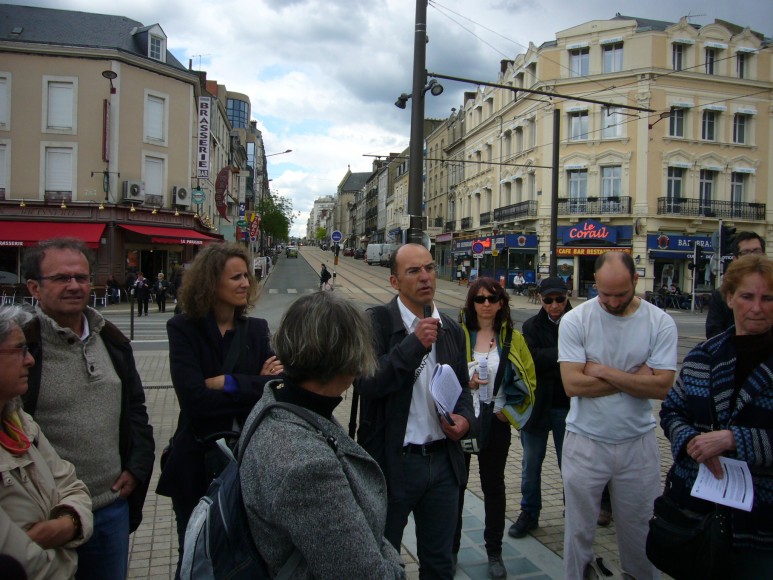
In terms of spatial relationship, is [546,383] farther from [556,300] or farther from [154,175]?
[154,175]

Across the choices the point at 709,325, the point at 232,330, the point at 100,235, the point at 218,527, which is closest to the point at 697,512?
the point at 709,325

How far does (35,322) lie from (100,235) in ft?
82.1

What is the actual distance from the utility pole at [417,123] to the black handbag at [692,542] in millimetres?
6212

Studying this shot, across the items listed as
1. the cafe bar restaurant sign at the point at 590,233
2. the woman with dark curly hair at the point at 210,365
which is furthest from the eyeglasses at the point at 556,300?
the cafe bar restaurant sign at the point at 590,233

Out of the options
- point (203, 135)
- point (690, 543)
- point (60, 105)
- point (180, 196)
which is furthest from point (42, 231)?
point (690, 543)

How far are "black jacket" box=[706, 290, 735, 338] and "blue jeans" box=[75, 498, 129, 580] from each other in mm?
3415

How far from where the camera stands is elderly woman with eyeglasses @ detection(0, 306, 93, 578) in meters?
1.87

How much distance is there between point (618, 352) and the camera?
329 cm

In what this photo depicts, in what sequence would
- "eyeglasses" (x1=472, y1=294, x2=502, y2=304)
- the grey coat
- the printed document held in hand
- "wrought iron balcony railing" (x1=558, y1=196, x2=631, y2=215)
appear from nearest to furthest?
1. the grey coat
2. the printed document held in hand
3. "eyeglasses" (x1=472, y1=294, x2=502, y2=304)
4. "wrought iron balcony railing" (x1=558, y1=196, x2=631, y2=215)

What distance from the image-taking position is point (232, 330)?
9.77ft

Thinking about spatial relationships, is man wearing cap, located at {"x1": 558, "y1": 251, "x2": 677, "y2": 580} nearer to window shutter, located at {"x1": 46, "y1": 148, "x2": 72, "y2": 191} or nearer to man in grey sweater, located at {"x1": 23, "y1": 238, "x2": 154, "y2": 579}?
man in grey sweater, located at {"x1": 23, "y1": 238, "x2": 154, "y2": 579}

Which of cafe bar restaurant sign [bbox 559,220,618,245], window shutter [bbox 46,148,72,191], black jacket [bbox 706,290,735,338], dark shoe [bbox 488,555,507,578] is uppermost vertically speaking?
window shutter [bbox 46,148,72,191]

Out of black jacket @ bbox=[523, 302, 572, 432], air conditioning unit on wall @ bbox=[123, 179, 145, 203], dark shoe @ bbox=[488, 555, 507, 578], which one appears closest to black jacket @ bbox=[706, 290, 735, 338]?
black jacket @ bbox=[523, 302, 572, 432]

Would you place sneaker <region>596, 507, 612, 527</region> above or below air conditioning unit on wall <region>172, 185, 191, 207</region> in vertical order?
below
